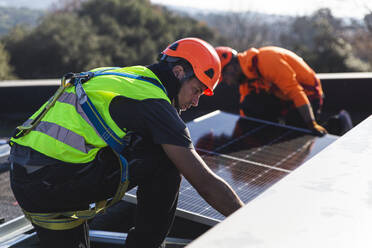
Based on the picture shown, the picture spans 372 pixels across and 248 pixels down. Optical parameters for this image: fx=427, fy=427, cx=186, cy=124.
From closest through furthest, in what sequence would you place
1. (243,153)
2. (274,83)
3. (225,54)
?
(243,153) → (225,54) → (274,83)

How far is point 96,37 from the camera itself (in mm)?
35469

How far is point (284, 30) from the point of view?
58.2 meters

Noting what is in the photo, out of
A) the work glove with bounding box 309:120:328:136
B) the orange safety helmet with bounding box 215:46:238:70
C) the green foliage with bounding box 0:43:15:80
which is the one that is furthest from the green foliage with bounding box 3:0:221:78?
the work glove with bounding box 309:120:328:136

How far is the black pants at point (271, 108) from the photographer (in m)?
6.56

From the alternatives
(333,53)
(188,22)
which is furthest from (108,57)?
(333,53)

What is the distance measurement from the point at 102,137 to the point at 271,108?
4761 millimetres

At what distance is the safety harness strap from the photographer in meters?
2.32

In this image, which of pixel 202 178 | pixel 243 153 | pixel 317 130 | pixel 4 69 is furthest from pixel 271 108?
pixel 4 69

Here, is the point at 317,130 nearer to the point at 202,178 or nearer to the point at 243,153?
the point at 243,153

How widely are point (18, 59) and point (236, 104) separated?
91.1ft

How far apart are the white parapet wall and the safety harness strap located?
106cm

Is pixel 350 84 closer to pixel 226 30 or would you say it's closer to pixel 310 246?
pixel 310 246

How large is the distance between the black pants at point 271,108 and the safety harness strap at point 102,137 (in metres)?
4.41

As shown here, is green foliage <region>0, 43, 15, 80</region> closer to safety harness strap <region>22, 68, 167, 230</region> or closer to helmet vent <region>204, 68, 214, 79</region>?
safety harness strap <region>22, 68, 167, 230</region>
